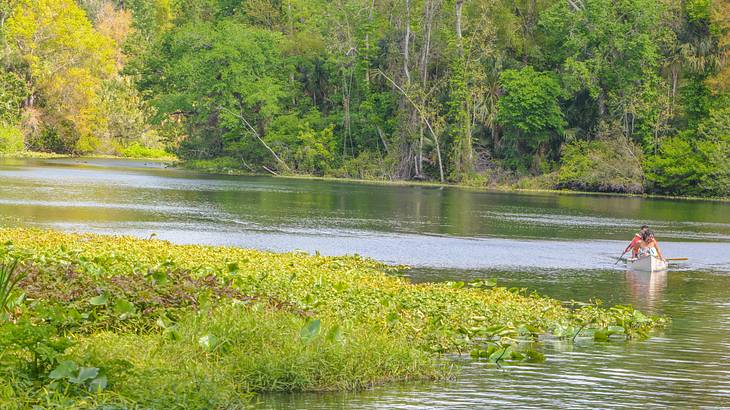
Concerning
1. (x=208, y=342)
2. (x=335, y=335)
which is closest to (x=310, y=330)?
(x=335, y=335)

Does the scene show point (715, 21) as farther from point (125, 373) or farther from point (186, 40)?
point (125, 373)

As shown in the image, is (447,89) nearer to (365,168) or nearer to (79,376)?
(365,168)

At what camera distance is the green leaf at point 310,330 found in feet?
49.1

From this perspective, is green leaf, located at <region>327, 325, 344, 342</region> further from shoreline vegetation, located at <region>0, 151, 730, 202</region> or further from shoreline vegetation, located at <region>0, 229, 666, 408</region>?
shoreline vegetation, located at <region>0, 151, 730, 202</region>

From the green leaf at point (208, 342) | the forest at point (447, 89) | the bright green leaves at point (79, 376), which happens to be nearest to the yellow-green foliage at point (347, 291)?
the green leaf at point (208, 342)

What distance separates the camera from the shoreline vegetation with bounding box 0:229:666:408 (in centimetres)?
1248

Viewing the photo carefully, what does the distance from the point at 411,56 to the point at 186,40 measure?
70.4ft

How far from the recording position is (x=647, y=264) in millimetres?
34812

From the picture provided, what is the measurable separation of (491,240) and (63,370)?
31308 millimetres

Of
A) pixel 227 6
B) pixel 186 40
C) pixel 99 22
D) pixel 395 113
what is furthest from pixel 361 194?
pixel 99 22

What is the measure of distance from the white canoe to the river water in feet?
1.35

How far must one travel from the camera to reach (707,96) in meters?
81.3

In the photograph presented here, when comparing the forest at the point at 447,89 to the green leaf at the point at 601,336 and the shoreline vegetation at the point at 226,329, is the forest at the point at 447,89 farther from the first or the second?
the shoreline vegetation at the point at 226,329

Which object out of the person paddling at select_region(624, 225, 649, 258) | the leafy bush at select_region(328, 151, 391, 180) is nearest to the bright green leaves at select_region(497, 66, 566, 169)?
the leafy bush at select_region(328, 151, 391, 180)
